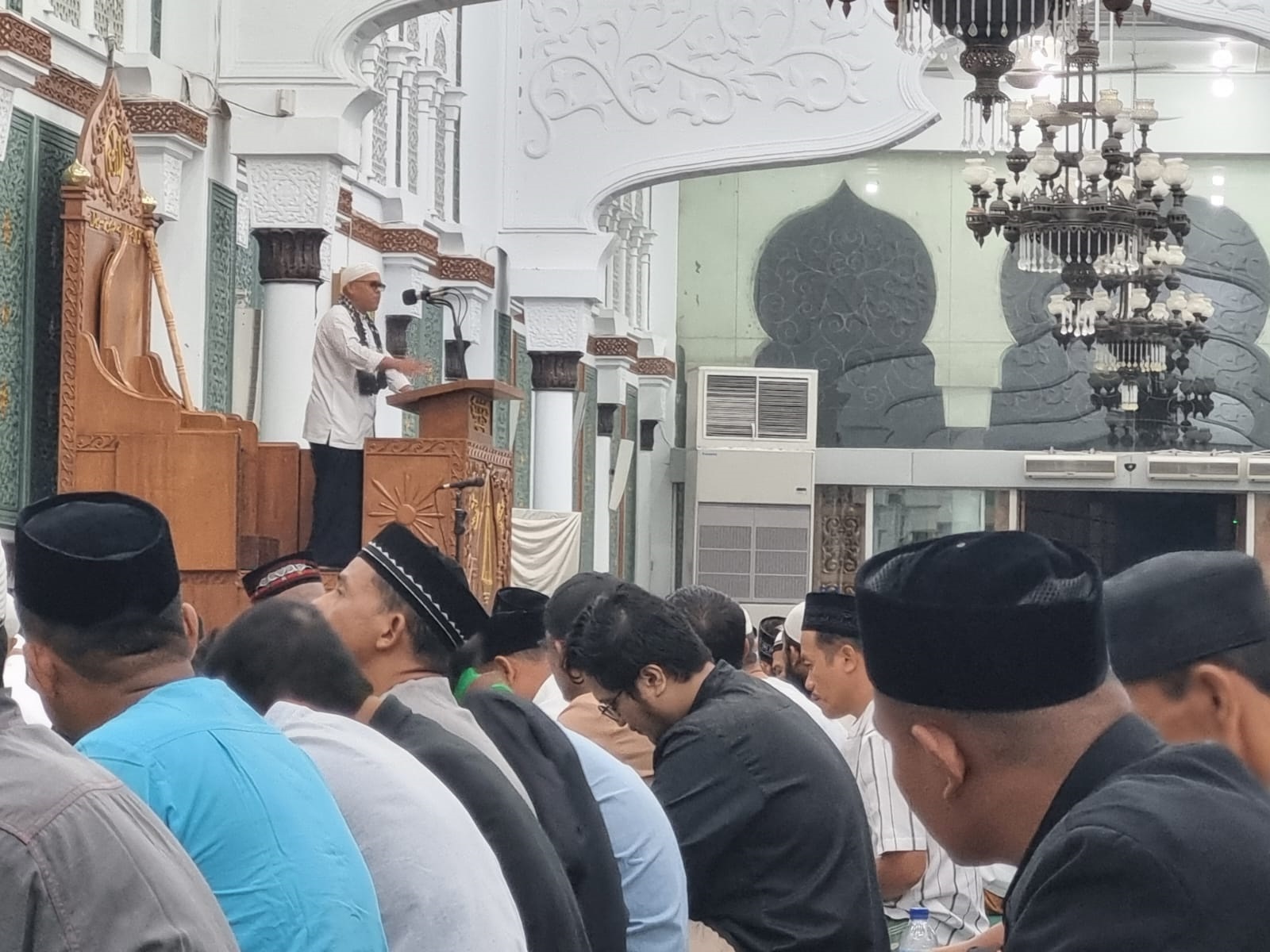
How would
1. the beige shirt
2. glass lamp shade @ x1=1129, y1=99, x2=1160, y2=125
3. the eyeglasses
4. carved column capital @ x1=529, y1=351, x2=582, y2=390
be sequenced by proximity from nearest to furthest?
the eyeglasses < the beige shirt < glass lamp shade @ x1=1129, y1=99, x2=1160, y2=125 < carved column capital @ x1=529, y1=351, x2=582, y2=390

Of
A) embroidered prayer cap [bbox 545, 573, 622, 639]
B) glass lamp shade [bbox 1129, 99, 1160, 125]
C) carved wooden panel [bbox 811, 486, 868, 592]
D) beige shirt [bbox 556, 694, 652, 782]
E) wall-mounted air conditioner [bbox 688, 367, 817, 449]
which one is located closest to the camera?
beige shirt [bbox 556, 694, 652, 782]

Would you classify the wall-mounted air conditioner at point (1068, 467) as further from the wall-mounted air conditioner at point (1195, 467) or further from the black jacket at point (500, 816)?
the black jacket at point (500, 816)

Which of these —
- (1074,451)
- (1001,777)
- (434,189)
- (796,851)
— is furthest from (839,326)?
(1001,777)

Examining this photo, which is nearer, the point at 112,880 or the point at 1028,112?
the point at 112,880

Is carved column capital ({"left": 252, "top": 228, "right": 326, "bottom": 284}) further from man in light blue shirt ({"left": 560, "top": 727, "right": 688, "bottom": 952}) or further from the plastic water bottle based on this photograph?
man in light blue shirt ({"left": 560, "top": 727, "right": 688, "bottom": 952})

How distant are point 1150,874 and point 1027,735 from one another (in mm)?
165

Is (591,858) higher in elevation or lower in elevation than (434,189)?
lower

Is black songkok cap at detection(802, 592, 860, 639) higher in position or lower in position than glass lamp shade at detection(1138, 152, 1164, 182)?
lower

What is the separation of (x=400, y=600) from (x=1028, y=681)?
4.90 feet

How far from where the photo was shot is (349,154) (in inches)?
359

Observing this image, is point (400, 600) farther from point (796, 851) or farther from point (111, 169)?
point (111, 169)

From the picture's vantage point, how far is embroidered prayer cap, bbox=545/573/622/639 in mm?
4488

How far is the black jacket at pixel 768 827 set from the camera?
11.8 feet

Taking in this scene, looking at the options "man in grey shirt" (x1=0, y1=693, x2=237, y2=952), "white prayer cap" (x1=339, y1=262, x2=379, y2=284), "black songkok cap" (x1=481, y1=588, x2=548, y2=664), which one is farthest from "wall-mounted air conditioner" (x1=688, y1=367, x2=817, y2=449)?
"man in grey shirt" (x1=0, y1=693, x2=237, y2=952)
